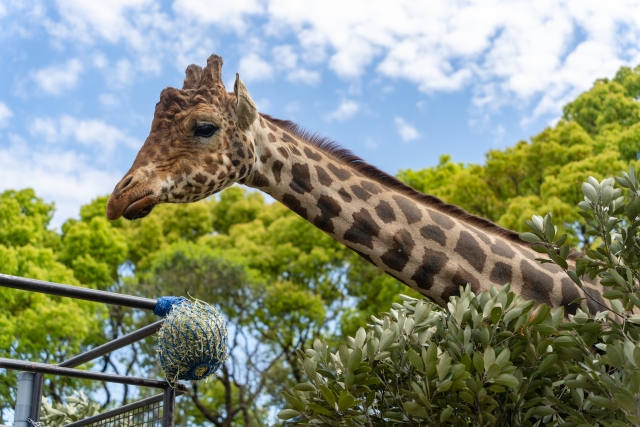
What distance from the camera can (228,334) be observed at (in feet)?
13.0

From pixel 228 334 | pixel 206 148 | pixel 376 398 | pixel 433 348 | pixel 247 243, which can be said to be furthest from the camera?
pixel 247 243

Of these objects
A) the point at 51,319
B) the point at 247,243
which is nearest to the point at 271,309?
the point at 247,243

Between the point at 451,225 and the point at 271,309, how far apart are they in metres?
21.5

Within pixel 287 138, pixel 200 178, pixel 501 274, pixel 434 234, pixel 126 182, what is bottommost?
pixel 501 274

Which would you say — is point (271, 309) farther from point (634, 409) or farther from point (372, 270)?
point (634, 409)

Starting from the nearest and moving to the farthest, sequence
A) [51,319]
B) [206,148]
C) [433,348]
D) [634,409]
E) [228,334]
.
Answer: [634,409]
[433,348]
[228,334]
[206,148]
[51,319]

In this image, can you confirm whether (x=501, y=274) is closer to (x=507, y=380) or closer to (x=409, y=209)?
(x=409, y=209)

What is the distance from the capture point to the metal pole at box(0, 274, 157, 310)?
3.20 meters

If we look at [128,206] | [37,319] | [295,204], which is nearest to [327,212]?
[295,204]

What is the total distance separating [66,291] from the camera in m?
3.34

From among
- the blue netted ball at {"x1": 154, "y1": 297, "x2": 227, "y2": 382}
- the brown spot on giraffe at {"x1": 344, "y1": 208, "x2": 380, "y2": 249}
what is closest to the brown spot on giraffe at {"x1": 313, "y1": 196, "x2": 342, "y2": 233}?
the brown spot on giraffe at {"x1": 344, "y1": 208, "x2": 380, "y2": 249}

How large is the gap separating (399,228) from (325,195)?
0.51 meters

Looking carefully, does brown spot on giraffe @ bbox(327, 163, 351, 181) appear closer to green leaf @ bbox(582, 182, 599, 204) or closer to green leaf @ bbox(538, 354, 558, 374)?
green leaf @ bbox(582, 182, 599, 204)

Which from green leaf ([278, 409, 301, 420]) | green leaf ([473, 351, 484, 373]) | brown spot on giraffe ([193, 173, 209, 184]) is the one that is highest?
brown spot on giraffe ([193, 173, 209, 184])
